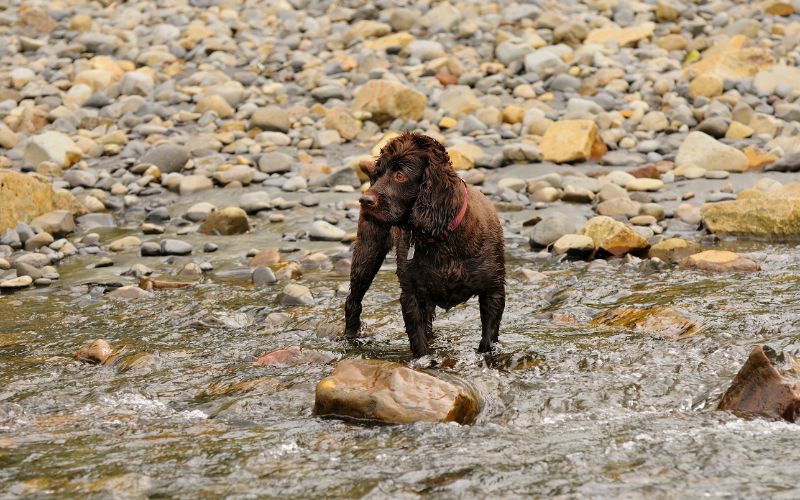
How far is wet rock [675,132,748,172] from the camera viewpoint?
16.7 metres

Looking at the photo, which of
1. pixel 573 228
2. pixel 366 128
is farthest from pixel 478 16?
pixel 573 228

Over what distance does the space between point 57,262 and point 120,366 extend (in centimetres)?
584

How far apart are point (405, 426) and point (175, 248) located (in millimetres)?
8102

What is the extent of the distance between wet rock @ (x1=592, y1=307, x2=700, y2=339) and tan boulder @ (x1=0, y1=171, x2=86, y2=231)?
9.14 m

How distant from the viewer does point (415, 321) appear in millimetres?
7758

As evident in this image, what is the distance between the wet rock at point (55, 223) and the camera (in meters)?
14.6

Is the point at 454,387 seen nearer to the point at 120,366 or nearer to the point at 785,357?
the point at 785,357

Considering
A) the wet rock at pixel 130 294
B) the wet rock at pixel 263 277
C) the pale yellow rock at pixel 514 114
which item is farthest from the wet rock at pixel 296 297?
the pale yellow rock at pixel 514 114

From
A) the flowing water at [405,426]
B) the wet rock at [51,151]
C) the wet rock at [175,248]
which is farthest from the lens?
the wet rock at [51,151]

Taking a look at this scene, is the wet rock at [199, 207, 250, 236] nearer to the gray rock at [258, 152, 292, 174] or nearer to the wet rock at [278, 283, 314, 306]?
the gray rock at [258, 152, 292, 174]

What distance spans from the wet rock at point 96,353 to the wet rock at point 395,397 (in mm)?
2628

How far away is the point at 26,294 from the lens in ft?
39.3

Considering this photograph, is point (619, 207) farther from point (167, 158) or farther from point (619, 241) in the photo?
point (167, 158)

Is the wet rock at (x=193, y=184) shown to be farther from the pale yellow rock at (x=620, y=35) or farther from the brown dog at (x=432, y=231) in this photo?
the pale yellow rock at (x=620, y=35)
